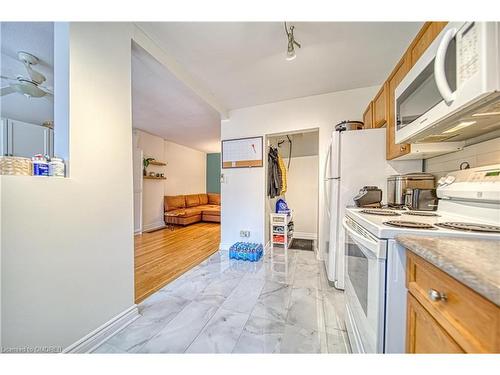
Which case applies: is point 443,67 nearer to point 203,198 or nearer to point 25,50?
point 25,50

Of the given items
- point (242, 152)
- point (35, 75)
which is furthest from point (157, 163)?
point (35, 75)

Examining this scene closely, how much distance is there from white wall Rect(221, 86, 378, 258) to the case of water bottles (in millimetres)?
246

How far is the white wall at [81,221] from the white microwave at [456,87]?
1921 mm

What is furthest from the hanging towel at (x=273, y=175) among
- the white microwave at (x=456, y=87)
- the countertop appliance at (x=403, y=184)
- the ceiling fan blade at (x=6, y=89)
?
the ceiling fan blade at (x=6, y=89)

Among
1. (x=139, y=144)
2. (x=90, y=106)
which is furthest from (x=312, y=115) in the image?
(x=139, y=144)

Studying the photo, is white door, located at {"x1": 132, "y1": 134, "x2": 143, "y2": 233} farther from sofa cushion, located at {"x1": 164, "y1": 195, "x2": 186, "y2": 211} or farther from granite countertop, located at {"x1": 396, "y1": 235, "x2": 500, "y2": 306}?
granite countertop, located at {"x1": 396, "y1": 235, "x2": 500, "y2": 306}

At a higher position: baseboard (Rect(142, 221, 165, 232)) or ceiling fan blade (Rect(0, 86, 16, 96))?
ceiling fan blade (Rect(0, 86, 16, 96))

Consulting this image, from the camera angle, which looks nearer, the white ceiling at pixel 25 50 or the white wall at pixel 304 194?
the white ceiling at pixel 25 50

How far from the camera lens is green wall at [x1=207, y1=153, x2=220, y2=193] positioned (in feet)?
23.1

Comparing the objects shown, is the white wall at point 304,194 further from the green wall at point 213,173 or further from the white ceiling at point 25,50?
the white ceiling at point 25,50

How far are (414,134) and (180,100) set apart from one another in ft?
9.02

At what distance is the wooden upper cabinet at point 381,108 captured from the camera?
1.68 metres

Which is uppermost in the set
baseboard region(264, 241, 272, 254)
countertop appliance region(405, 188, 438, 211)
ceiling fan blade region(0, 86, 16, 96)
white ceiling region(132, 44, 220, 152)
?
white ceiling region(132, 44, 220, 152)

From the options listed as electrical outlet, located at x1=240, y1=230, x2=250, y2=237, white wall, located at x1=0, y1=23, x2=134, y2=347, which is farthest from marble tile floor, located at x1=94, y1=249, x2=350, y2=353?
electrical outlet, located at x1=240, y1=230, x2=250, y2=237
